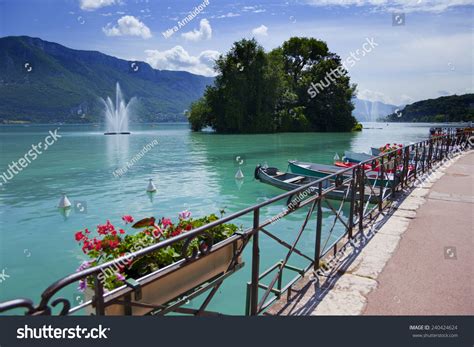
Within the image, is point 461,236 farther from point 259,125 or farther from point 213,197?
point 259,125

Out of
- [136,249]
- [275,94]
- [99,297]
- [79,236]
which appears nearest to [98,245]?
[79,236]

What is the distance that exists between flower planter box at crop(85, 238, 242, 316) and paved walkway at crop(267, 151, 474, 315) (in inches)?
30.5

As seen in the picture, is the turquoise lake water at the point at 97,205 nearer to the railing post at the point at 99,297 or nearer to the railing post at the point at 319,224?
the railing post at the point at 319,224

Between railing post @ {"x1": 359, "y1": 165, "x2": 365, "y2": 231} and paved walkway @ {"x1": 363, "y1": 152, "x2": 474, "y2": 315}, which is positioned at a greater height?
railing post @ {"x1": 359, "y1": 165, "x2": 365, "y2": 231}

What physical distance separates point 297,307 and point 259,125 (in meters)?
56.8

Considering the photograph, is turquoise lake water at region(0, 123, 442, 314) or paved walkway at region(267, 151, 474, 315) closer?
paved walkway at region(267, 151, 474, 315)

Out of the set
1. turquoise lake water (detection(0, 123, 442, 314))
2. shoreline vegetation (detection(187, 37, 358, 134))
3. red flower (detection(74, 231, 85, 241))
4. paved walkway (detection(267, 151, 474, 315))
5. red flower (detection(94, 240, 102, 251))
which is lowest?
turquoise lake water (detection(0, 123, 442, 314))

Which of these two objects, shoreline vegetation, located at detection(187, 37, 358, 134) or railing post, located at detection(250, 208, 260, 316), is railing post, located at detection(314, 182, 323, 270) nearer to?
railing post, located at detection(250, 208, 260, 316)

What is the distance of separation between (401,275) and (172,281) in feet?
9.66

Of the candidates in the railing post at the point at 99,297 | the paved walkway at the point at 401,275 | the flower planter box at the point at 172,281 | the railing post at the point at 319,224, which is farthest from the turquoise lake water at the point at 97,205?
the railing post at the point at 99,297

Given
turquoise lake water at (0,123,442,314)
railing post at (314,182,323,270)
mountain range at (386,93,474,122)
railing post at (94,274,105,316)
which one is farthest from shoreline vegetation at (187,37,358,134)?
railing post at (94,274,105,316)

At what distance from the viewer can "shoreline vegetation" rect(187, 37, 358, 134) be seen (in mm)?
56875

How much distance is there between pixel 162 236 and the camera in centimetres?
381

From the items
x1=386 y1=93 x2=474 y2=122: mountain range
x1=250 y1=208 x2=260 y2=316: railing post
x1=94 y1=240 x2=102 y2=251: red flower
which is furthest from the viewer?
x1=386 y1=93 x2=474 y2=122: mountain range
